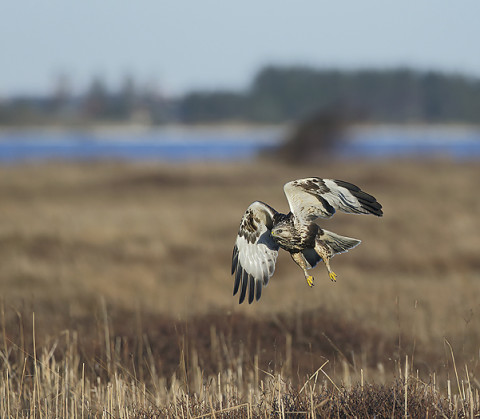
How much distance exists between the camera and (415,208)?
18.1 metres

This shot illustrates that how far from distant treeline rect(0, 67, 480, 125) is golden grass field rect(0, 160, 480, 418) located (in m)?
94.9

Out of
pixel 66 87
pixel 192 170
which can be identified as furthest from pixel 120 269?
pixel 66 87

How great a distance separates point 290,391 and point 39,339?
328cm

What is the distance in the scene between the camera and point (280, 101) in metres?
127

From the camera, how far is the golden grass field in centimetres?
448

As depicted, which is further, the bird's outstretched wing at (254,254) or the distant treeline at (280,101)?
the distant treeline at (280,101)

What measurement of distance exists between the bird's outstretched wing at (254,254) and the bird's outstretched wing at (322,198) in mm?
343

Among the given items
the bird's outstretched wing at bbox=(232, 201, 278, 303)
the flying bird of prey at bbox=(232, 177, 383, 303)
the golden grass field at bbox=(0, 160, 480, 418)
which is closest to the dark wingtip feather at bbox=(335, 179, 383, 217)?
the flying bird of prey at bbox=(232, 177, 383, 303)

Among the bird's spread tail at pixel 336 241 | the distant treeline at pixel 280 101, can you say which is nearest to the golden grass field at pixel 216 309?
the bird's spread tail at pixel 336 241

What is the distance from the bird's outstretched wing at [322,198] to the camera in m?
3.29

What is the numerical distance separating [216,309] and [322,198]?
15.0ft

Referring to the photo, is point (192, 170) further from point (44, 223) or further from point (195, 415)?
point (195, 415)

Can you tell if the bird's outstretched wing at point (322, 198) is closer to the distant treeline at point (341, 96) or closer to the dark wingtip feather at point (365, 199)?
the dark wingtip feather at point (365, 199)

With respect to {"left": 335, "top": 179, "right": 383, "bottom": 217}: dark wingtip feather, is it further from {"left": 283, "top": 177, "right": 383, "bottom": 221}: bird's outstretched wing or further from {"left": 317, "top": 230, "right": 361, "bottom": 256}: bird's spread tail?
{"left": 317, "top": 230, "right": 361, "bottom": 256}: bird's spread tail
